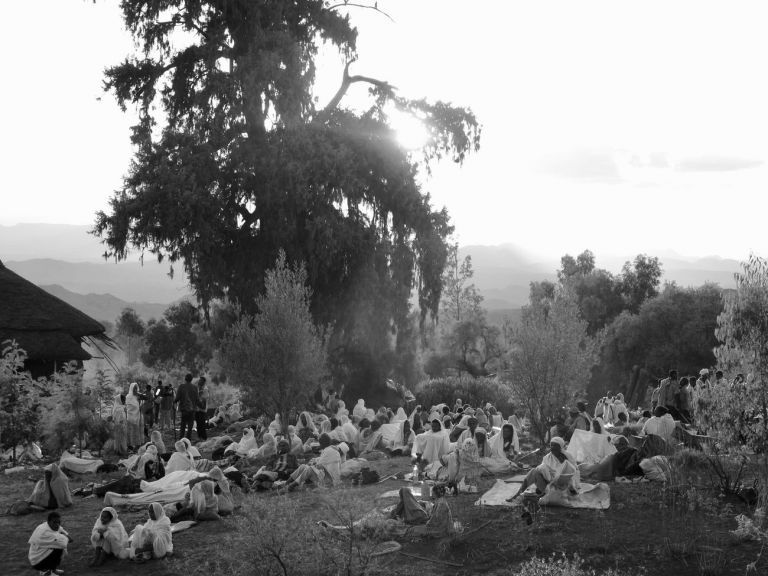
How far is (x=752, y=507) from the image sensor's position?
1357cm

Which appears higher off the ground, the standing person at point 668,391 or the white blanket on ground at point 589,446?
the standing person at point 668,391

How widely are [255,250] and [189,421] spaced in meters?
7.60

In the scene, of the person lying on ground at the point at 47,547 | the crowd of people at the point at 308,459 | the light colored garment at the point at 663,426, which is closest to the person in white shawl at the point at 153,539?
the crowd of people at the point at 308,459

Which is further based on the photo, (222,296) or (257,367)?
(222,296)

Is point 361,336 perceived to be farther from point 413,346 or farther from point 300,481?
point 300,481

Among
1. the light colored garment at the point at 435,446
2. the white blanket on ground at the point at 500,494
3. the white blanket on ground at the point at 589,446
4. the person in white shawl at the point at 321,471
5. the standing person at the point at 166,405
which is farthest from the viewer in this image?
the standing person at the point at 166,405

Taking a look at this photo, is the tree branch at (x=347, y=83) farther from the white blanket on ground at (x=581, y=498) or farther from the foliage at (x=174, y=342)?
the foliage at (x=174, y=342)

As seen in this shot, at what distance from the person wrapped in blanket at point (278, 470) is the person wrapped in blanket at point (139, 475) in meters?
2.26

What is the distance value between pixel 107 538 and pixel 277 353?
9.60m

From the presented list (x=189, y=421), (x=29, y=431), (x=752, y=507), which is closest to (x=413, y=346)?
(x=189, y=421)

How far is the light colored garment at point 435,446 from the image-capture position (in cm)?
1827

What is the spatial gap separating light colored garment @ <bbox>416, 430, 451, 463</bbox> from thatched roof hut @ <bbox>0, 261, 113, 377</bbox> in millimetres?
15038

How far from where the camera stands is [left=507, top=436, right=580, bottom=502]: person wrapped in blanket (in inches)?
557

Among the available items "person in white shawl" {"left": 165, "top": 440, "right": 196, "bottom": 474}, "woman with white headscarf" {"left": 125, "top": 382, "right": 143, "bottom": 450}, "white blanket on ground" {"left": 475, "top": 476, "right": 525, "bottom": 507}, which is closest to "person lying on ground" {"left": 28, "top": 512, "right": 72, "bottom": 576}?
"person in white shawl" {"left": 165, "top": 440, "right": 196, "bottom": 474}
